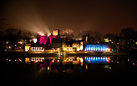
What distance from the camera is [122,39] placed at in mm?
50812

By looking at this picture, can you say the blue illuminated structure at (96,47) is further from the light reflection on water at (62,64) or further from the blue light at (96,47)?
the light reflection on water at (62,64)

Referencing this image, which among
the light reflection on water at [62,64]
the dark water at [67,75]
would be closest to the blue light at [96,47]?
the light reflection on water at [62,64]

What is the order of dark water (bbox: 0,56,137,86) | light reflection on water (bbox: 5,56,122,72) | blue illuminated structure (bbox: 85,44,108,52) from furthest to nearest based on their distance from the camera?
blue illuminated structure (bbox: 85,44,108,52), light reflection on water (bbox: 5,56,122,72), dark water (bbox: 0,56,137,86)

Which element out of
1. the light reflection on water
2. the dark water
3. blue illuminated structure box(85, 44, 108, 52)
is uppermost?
blue illuminated structure box(85, 44, 108, 52)

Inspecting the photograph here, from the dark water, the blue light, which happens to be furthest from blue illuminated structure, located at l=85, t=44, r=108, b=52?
the dark water

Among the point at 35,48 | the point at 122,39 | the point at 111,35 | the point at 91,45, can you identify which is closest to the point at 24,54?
the point at 35,48

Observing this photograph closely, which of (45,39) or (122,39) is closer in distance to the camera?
(45,39)

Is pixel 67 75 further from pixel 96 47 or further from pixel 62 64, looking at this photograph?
pixel 96 47

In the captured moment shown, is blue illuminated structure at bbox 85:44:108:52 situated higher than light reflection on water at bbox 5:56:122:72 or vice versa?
blue illuminated structure at bbox 85:44:108:52

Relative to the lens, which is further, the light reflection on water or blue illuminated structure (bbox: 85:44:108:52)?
blue illuminated structure (bbox: 85:44:108:52)

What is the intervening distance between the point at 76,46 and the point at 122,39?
69.1 feet

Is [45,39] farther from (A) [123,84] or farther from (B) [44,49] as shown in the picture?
(A) [123,84]

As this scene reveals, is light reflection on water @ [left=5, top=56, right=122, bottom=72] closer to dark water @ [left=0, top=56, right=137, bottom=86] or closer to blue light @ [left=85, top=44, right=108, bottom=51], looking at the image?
dark water @ [left=0, top=56, right=137, bottom=86]

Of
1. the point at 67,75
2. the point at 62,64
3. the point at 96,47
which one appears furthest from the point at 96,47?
the point at 67,75
